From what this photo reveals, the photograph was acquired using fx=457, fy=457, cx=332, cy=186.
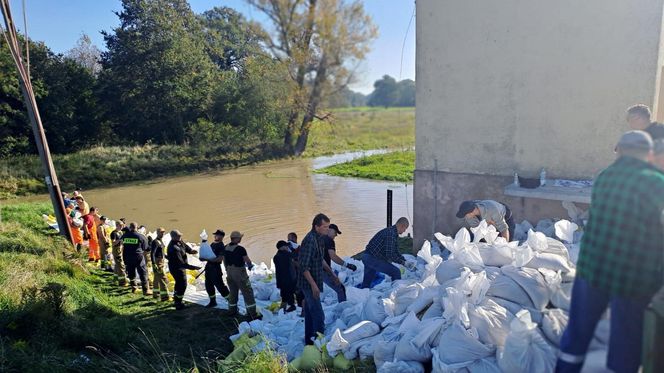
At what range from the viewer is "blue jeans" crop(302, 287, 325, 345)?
410cm

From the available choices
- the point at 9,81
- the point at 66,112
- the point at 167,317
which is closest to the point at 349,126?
the point at 66,112

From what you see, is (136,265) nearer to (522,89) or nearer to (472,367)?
(472,367)

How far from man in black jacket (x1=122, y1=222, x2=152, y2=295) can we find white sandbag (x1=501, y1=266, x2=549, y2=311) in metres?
5.06

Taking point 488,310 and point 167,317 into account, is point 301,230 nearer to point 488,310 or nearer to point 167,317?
point 167,317

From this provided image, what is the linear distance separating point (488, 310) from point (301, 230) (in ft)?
27.7

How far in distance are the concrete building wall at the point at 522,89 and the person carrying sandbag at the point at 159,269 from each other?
3910mm

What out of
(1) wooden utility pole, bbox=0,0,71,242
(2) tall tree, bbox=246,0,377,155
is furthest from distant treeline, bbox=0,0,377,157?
(1) wooden utility pole, bbox=0,0,71,242

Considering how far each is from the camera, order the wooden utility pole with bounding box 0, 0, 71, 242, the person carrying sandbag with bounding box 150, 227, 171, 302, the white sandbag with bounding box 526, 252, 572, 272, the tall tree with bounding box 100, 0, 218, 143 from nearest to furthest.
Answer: the white sandbag with bounding box 526, 252, 572, 272 < the person carrying sandbag with bounding box 150, 227, 171, 302 < the wooden utility pole with bounding box 0, 0, 71, 242 < the tall tree with bounding box 100, 0, 218, 143

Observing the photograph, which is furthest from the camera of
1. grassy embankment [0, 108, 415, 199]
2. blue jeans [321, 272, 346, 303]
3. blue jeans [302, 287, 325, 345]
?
grassy embankment [0, 108, 415, 199]

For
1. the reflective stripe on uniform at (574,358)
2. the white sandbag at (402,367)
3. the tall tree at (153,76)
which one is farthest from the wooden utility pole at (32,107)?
the tall tree at (153,76)

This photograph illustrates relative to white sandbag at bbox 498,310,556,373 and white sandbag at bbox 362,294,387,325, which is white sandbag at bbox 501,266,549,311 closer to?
white sandbag at bbox 498,310,556,373

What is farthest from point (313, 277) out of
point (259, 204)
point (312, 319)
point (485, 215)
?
point (259, 204)

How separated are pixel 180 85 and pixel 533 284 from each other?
78.8 ft

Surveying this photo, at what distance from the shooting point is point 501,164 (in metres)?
6.54
